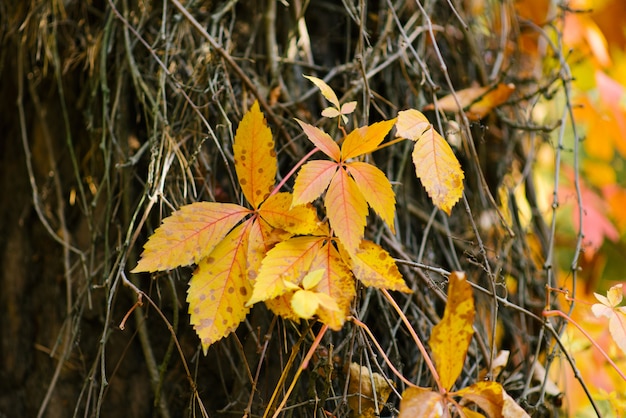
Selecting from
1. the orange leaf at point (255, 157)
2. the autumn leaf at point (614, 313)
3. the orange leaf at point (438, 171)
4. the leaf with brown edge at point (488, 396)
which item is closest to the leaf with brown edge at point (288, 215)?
the orange leaf at point (255, 157)

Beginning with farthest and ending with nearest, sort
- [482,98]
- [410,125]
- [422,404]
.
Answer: [482,98]
[410,125]
[422,404]

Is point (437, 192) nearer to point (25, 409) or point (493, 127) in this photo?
point (493, 127)

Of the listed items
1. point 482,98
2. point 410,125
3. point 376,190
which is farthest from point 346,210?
point 482,98

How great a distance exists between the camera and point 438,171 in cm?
72

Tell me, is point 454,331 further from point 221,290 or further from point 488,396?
point 221,290

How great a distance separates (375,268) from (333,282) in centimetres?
6

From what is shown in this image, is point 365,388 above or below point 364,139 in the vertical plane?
below

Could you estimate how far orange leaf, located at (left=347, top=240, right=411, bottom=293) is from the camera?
688mm

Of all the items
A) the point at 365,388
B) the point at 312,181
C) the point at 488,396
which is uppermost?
the point at 312,181

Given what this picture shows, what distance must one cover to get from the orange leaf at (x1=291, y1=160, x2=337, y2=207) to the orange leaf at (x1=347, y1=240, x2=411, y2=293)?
9 cm

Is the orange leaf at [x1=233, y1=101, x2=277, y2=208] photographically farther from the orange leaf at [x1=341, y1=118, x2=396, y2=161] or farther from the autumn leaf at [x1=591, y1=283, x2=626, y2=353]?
the autumn leaf at [x1=591, y1=283, x2=626, y2=353]

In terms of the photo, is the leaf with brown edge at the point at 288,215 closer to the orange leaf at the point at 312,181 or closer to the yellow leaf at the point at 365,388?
the orange leaf at the point at 312,181

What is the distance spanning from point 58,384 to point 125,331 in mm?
203

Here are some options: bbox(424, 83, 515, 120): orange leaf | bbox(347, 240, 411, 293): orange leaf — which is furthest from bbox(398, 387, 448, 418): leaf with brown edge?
bbox(424, 83, 515, 120): orange leaf
